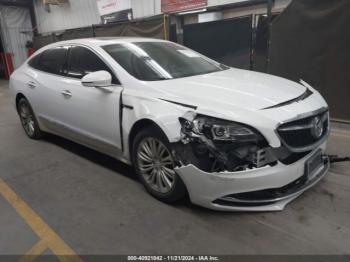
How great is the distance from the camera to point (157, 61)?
10.5 ft

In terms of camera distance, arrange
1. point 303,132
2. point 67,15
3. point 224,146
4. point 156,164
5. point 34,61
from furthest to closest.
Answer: point 67,15, point 34,61, point 156,164, point 303,132, point 224,146

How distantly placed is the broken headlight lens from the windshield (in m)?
0.81

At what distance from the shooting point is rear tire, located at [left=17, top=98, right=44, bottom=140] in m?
4.59

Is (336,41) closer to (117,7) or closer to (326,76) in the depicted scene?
(326,76)

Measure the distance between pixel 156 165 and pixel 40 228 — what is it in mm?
1114

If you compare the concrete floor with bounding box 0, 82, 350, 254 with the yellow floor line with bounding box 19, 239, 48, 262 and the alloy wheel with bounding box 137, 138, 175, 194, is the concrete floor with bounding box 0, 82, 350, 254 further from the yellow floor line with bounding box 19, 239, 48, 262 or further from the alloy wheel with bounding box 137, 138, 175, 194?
the alloy wheel with bounding box 137, 138, 175, 194

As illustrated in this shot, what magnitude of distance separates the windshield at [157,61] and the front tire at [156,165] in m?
0.61

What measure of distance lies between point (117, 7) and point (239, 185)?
33.7 ft

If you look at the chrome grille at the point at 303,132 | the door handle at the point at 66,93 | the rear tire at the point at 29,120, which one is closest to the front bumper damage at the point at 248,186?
the chrome grille at the point at 303,132

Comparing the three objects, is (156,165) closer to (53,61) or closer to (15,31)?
(53,61)

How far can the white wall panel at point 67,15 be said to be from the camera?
41.1 feet

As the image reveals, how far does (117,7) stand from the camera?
10.9m

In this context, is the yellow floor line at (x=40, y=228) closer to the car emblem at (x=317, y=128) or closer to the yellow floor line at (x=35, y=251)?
the yellow floor line at (x=35, y=251)

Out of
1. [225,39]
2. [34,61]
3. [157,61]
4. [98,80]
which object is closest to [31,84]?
[34,61]
